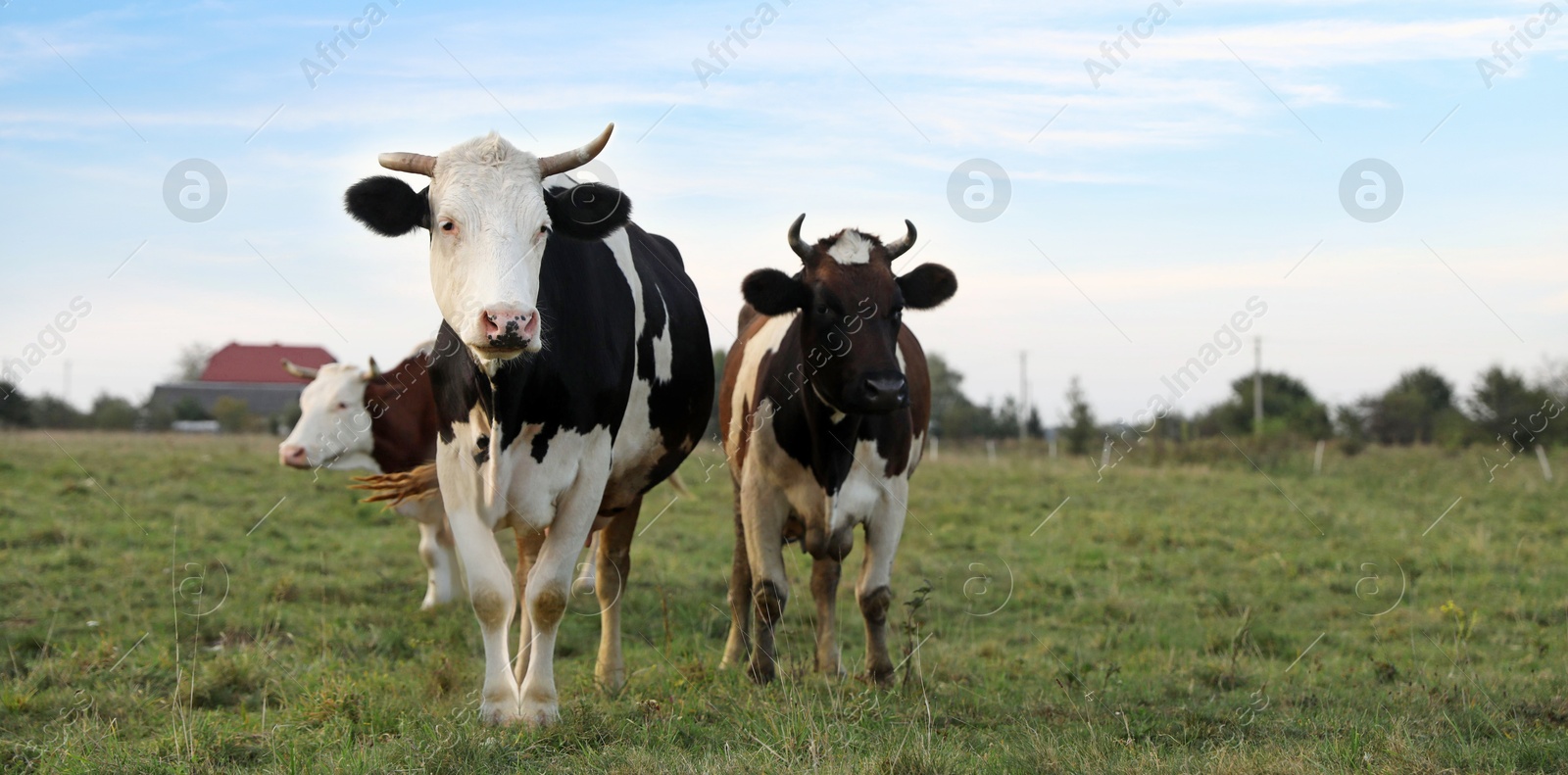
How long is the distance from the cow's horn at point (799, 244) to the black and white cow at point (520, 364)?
1047mm

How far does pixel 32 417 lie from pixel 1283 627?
4415 centimetres

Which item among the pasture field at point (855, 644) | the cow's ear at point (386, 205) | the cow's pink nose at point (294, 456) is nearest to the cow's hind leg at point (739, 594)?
the pasture field at point (855, 644)

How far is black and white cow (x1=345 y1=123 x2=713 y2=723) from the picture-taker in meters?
5.17

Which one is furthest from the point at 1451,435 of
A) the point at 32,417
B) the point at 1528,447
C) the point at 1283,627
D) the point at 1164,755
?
the point at 32,417

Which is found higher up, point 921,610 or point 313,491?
point 313,491

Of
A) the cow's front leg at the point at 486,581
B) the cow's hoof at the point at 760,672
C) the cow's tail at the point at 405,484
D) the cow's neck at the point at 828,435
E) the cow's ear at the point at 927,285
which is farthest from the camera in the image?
the cow's tail at the point at 405,484

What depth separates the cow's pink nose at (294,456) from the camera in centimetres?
1152

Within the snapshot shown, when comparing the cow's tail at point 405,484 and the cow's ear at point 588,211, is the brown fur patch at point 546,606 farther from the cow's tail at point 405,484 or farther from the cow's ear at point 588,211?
the cow's tail at point 405,484

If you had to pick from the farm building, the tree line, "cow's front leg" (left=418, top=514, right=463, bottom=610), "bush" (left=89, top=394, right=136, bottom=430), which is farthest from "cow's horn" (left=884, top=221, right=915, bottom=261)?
the farm building

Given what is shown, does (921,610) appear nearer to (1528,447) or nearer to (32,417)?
(1528,447)

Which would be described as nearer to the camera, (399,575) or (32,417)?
(399,575)

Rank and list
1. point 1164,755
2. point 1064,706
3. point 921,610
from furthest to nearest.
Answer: point 921,610 < point 1064,706 < point 1164,755

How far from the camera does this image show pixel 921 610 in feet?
31.4

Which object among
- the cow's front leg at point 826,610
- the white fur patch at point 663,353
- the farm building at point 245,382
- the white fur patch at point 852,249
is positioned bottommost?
the cow's front leg at point 826,610
